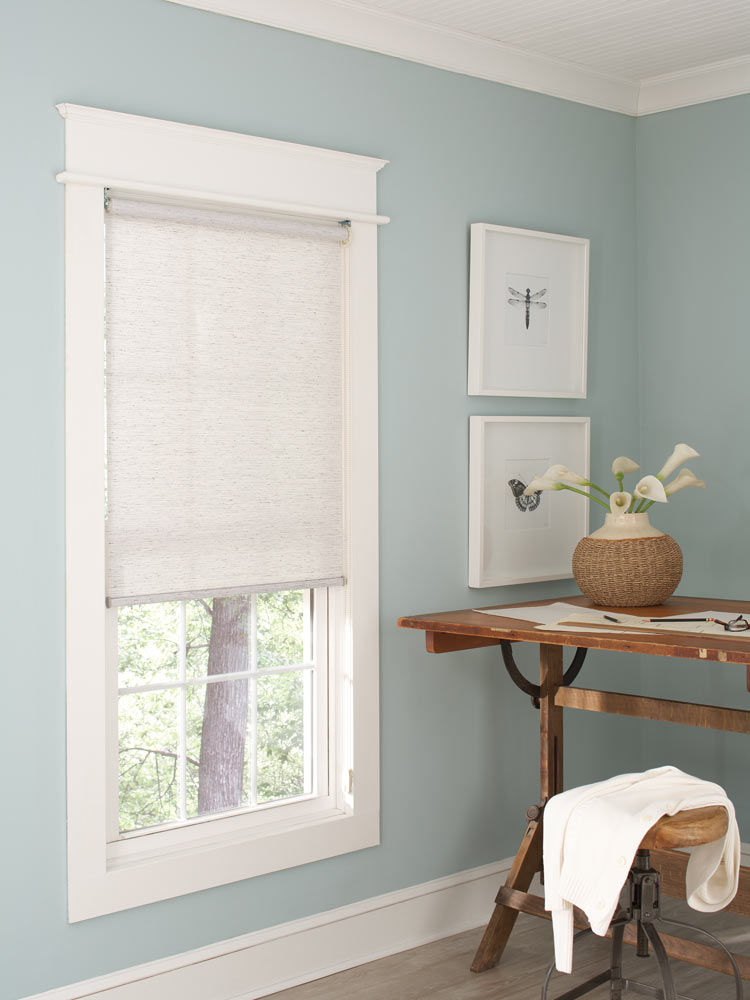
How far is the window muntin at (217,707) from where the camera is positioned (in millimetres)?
2619

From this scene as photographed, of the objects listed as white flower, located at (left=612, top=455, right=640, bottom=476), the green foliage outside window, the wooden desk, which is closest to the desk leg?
the wooden desk

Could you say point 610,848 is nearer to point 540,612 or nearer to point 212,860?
point 540,612

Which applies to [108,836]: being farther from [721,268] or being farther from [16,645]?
[721,268]

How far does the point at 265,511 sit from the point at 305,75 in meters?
1.19

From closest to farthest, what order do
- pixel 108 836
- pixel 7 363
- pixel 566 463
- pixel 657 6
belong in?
pixel 7 363, pixel 108 836, pixel 657 6, pixel 566 463

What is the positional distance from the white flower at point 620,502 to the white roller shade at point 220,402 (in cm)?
79

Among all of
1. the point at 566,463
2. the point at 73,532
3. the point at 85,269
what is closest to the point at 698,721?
the point at 566,463

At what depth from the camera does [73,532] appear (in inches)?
94.7

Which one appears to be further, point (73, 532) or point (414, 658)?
point (414, 658)

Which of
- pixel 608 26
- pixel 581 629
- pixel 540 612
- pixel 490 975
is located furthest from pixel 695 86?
pixel 490 975

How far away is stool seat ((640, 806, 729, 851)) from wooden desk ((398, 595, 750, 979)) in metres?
0.36

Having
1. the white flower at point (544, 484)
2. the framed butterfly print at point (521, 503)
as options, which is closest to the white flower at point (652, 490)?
the white flower at point (544, 484)

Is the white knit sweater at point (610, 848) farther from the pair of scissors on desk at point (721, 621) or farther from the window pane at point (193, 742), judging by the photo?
the window pane at point (193, 742)

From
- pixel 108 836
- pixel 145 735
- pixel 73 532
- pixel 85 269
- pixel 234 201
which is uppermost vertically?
pixel 234 201
